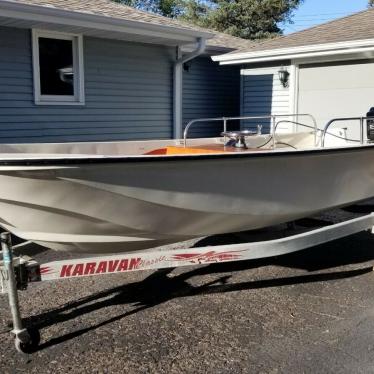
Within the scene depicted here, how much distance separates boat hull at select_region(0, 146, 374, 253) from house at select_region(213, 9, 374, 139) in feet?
19.9

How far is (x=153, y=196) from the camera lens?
3.59 m

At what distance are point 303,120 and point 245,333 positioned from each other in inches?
337

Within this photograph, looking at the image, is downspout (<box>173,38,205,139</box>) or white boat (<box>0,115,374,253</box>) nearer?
white boat (<box>0,115,374,253</box>)

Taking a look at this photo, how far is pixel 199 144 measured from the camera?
5.78m

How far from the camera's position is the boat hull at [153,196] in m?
3.31

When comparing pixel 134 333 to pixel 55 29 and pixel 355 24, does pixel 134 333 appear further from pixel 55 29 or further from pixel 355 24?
pixel 355 24

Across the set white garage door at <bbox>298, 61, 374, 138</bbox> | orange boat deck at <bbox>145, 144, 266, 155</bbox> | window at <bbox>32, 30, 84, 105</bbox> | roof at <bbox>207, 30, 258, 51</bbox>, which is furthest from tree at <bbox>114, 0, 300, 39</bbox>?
orange boat deck at <bbox>145, 144, 266, 155</bbox>

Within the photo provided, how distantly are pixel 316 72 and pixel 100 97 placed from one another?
4.52 m

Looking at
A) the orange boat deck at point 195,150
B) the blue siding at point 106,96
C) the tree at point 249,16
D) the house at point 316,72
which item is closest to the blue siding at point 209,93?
the blue siding at point 106,96

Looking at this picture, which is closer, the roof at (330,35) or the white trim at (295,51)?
the white trim at (295,51)

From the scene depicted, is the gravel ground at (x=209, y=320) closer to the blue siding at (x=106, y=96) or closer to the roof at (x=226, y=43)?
the blue siding at (x=106, y=96)

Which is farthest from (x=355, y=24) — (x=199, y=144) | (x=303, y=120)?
(x=199, y=144)

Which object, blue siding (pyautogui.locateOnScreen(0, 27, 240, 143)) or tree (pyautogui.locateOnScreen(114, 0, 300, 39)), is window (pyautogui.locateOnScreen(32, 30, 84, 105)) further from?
tree (pyautogui.locateOnScreen(114, 0, 300, 39))

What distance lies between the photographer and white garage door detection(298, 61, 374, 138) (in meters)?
10.1
